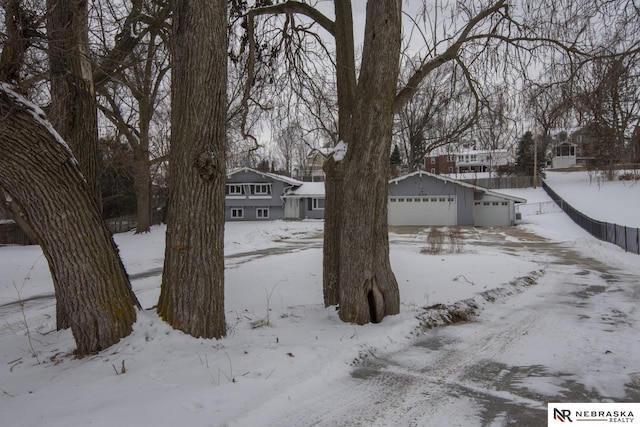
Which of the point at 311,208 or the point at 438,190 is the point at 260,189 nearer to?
the point at 311,208

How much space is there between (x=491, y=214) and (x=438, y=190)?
4.61 meters

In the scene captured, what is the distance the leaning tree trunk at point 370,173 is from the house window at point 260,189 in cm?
3684

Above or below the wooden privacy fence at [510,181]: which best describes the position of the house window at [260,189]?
below

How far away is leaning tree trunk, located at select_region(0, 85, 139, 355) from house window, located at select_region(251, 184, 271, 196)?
124 ft

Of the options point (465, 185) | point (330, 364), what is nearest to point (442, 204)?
point (465, 185)

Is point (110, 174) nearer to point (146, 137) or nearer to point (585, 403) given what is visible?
point (146, 137)

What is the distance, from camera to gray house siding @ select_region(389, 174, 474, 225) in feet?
114

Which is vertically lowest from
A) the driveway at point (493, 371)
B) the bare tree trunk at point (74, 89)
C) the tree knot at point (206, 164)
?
the driveway at point (493, 371)

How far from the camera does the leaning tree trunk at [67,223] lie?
3.82 metres

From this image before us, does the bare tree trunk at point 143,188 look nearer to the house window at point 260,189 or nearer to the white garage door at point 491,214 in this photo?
the house window at point 260,189

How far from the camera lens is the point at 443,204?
115 ft

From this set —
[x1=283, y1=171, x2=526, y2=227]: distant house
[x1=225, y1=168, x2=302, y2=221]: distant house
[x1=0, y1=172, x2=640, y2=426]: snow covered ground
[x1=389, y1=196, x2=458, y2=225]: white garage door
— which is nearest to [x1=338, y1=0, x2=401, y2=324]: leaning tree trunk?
[x1=0, y1=172, x2=640, y2=426]: snow covered ground

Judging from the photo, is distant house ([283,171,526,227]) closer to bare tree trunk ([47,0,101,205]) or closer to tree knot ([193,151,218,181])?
bare tree trunk ([47,0,101,205])

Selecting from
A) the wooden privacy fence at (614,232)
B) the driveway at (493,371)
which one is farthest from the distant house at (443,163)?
the wooden privacy fence at (614,232)
